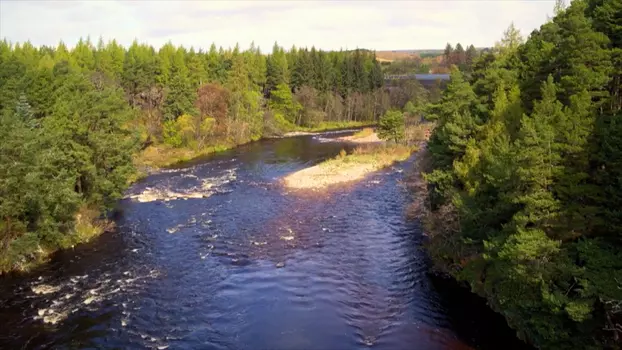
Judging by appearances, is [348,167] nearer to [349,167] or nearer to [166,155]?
[349,167]

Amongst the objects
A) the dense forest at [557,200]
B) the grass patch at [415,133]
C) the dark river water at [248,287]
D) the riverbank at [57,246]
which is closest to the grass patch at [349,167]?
the grass patch at [415,133]

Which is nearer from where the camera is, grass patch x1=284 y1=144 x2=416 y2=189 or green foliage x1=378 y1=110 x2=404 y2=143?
grass patch x1=284 y1=144 x2=416 y2=189

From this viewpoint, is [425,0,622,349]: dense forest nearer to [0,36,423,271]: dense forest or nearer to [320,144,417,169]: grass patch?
[0,36,423,271]: dense forest

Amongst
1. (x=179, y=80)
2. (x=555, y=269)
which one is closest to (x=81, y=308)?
(x=555, y=269)

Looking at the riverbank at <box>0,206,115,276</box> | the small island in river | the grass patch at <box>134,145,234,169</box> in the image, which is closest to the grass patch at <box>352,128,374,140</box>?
the small island in river

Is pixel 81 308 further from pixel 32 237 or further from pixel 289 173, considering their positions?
pixel 289 173

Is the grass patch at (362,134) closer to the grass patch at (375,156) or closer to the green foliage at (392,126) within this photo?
the green foliage at (392,126)

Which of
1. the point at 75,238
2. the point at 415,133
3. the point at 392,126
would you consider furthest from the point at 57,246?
the point at 415,133
